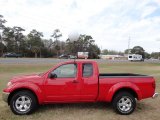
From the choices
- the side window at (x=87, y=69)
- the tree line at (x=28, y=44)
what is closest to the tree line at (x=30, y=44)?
the tree line at (x=28, y=44)

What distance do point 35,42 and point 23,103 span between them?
83.6 metres

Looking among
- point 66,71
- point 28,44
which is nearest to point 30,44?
point 28,44

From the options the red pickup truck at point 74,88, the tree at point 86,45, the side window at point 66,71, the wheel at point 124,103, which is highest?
the tree at point 86,45

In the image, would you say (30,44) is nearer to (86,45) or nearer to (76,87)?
(86,45)

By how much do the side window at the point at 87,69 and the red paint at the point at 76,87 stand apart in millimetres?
97

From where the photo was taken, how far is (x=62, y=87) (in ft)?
22.8

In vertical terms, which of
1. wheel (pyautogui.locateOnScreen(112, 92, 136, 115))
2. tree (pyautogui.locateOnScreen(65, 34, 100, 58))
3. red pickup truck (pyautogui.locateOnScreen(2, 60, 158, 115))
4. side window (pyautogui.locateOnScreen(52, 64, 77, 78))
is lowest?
wheel (pyautogui.locateOnScreen(112, 92, 136, 115))

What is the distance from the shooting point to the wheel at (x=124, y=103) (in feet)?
23.2

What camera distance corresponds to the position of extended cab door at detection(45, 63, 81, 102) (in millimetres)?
6938

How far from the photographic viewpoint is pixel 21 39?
87.9 metres

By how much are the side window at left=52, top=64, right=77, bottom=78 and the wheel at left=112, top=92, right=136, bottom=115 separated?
4.83ft

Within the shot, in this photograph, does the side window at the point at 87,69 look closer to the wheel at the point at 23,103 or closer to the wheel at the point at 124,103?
the wheel at the point at 124,103

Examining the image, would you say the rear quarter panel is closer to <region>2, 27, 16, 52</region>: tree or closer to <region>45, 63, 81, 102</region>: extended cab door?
A: <region>45, 63, 81, 102</region>: extended cab door

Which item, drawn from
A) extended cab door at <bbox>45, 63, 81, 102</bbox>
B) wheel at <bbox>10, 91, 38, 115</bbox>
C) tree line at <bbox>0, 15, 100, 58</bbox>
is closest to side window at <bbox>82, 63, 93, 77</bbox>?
extended cab door at <bbox>45, 63, 81, 102</bbox>
